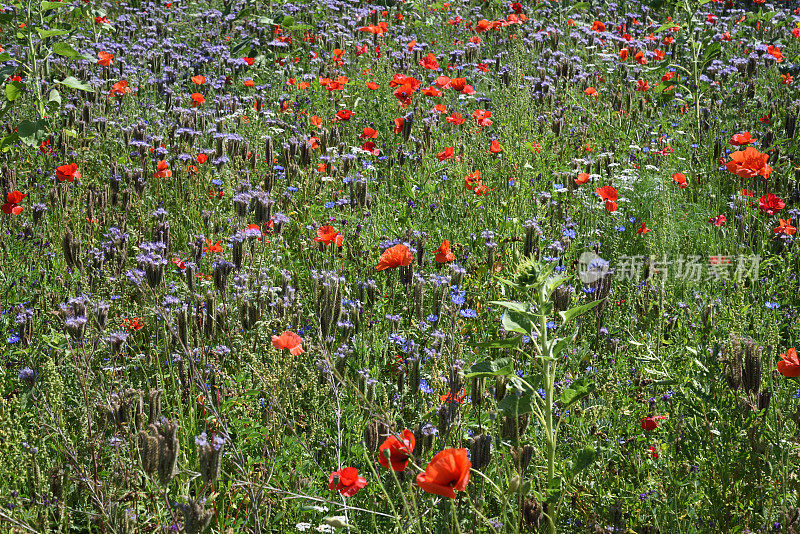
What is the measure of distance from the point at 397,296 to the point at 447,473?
6.82ft

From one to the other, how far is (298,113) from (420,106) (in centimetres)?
96

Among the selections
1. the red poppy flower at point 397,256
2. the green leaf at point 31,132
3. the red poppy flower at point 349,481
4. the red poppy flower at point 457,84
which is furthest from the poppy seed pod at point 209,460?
the red poppy flower at point 457,84

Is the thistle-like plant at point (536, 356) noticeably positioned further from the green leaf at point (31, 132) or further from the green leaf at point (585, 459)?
the green leaf at point (31, 132)

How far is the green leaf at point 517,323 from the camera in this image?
74.1 inches

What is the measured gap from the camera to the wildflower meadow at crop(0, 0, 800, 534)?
2201mm

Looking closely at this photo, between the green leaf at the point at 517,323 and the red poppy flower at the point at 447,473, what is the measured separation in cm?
37

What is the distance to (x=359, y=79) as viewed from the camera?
627 centimetres

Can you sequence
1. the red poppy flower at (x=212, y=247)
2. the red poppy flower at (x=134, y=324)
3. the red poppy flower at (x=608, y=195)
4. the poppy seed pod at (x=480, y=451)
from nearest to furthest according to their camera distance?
1. the poppy seed pod at (x=480, y=451)
2. the red poppy flower at (x=134, y=324)
3. the red poppy flower at (x=212, y=247)
4. the red poppy flower at (x=608, y=195)

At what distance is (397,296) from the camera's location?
3715mm

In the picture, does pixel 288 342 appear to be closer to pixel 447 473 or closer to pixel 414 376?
pixel 414 376

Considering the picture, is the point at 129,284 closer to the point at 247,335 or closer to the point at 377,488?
the point at 247,335

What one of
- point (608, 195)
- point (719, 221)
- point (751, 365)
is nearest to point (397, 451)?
point (751, 365)

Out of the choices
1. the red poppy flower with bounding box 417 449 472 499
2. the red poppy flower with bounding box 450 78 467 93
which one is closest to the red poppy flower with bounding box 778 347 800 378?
the red poppy flower with bounding box 417 449 472 499

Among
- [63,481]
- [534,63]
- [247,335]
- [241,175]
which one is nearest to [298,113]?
[241,175]
